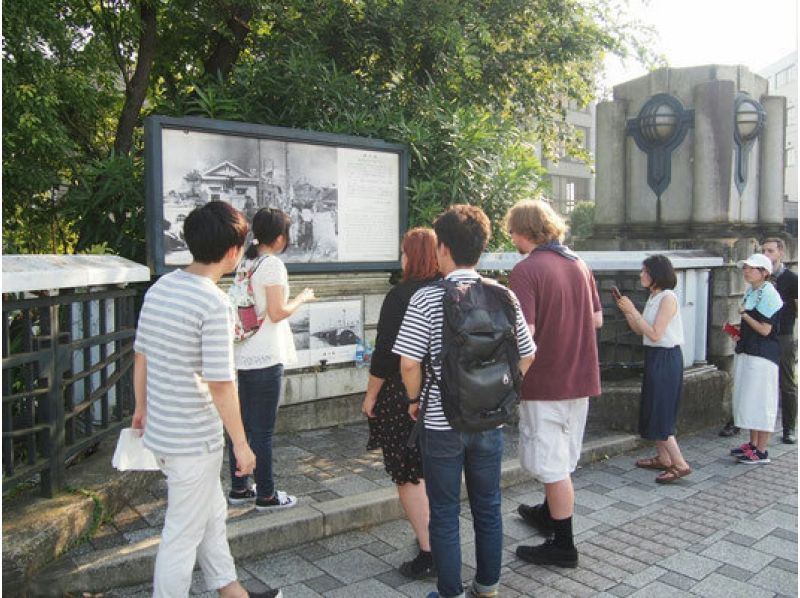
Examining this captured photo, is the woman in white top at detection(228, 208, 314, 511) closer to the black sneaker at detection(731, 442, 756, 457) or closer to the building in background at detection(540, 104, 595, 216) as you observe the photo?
the black sneaker at detection(731, 442, 756, 457)

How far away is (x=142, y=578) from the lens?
11.6 feet

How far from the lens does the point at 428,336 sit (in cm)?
313

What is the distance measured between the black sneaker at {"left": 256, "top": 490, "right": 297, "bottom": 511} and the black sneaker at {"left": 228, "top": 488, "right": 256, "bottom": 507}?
0.12m

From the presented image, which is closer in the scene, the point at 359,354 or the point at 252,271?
the point at 252,271

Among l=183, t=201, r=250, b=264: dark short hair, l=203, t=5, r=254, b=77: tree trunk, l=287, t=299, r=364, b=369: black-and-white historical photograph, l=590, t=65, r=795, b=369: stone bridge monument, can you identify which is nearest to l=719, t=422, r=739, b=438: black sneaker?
l=590, t=65, r=795, b=369: stone bridge monument

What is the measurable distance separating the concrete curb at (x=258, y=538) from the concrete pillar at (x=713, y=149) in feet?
16.5

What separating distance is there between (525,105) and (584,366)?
22.7 ft

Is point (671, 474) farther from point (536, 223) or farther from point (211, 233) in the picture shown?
point (211, 233)

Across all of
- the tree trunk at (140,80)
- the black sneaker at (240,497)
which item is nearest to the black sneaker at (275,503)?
the black sneaker at (240,497)

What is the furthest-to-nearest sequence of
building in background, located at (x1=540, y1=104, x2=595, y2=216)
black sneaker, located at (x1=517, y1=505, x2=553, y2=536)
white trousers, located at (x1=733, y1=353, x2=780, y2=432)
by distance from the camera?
building in background, located at (x1=540, y1=104, x2=595, y2=216)
white trousers, located at (x1=733, y1=353, x2=780, y2=432)
black sneaker, located at (x1=517, y1=505, x2=553, y2=536)

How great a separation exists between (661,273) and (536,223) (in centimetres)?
189

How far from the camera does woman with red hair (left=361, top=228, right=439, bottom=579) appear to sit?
11.6ft

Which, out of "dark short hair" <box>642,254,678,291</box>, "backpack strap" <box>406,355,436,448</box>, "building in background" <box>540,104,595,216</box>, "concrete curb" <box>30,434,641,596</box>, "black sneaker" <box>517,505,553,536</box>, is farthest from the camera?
"building in background" <box>540,104,595,216</box>

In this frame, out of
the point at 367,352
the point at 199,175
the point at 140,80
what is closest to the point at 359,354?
the point at 367,352
